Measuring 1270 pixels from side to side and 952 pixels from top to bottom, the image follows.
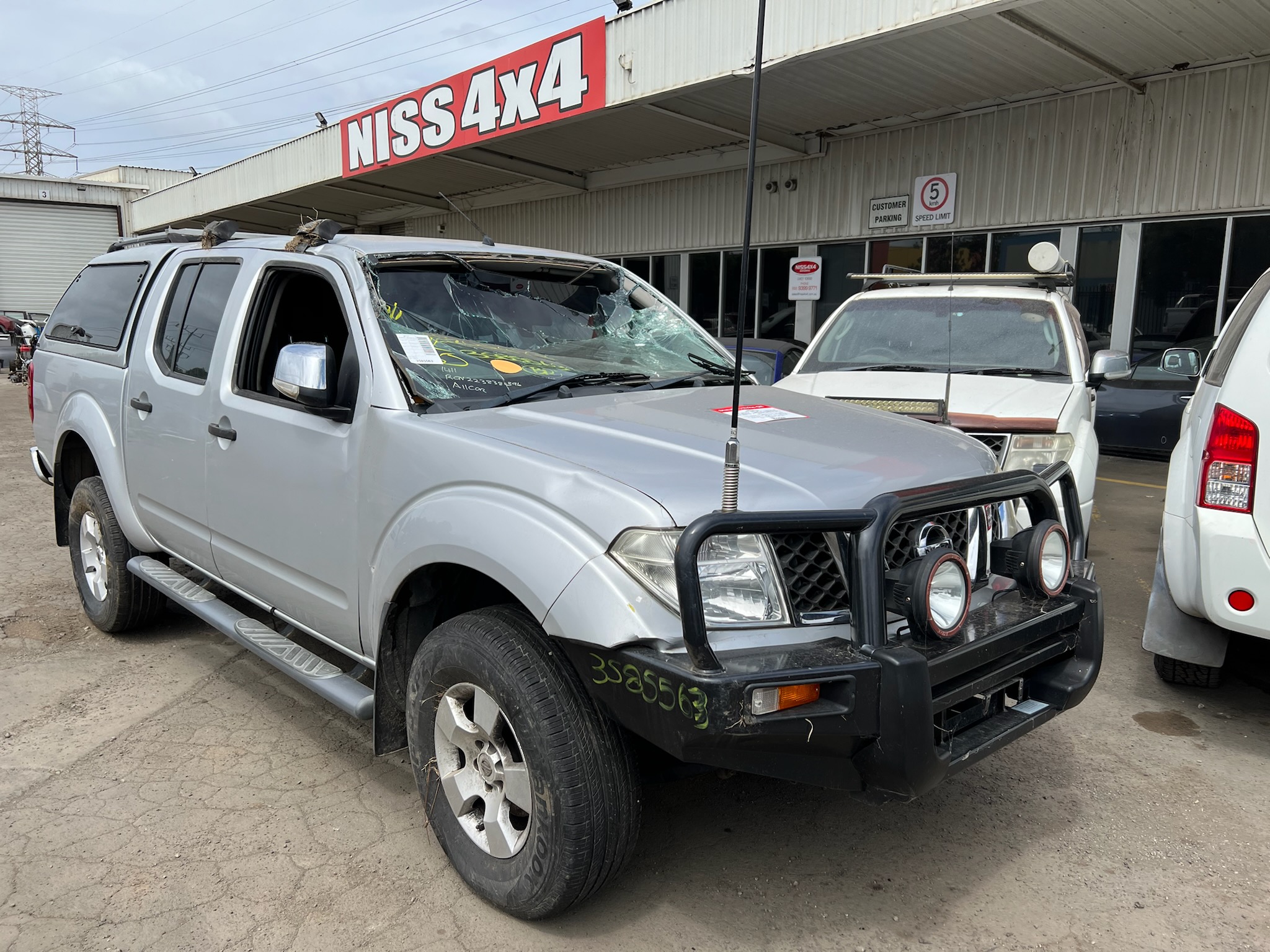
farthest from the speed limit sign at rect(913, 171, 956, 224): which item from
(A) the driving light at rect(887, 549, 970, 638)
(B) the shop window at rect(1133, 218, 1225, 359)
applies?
(A) the driving light at rect(887, 549, 970, 638)

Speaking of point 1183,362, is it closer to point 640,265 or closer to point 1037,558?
point 1037,558

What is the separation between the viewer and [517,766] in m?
2.50

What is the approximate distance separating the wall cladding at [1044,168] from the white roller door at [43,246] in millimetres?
31239

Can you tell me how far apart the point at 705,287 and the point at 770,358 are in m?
8.88

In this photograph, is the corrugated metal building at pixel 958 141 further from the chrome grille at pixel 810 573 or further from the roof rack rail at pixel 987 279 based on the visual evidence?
the chrome grille at pixel 810 573

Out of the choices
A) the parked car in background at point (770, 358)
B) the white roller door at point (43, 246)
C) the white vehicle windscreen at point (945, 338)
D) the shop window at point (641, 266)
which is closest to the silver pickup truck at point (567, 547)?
the white vehicle windscreen at point (945, 338)

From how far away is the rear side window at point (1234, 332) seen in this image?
3.90 m

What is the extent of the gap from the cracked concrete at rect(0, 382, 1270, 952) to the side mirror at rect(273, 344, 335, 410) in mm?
1389

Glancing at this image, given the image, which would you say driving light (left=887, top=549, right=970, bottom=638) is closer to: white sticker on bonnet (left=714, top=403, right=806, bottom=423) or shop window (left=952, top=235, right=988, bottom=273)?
white sticker on bonnet (left=714, top=403, right=806, bottom=423)

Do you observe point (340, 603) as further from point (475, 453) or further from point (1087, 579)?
point (1087, 579)

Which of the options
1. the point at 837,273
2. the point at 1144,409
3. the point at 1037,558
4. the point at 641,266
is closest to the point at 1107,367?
the point at 1037,558

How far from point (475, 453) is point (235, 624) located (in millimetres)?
1669

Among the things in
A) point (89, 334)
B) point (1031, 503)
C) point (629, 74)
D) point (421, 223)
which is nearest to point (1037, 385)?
point (1031, 503)

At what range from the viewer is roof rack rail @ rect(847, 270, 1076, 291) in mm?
6613
